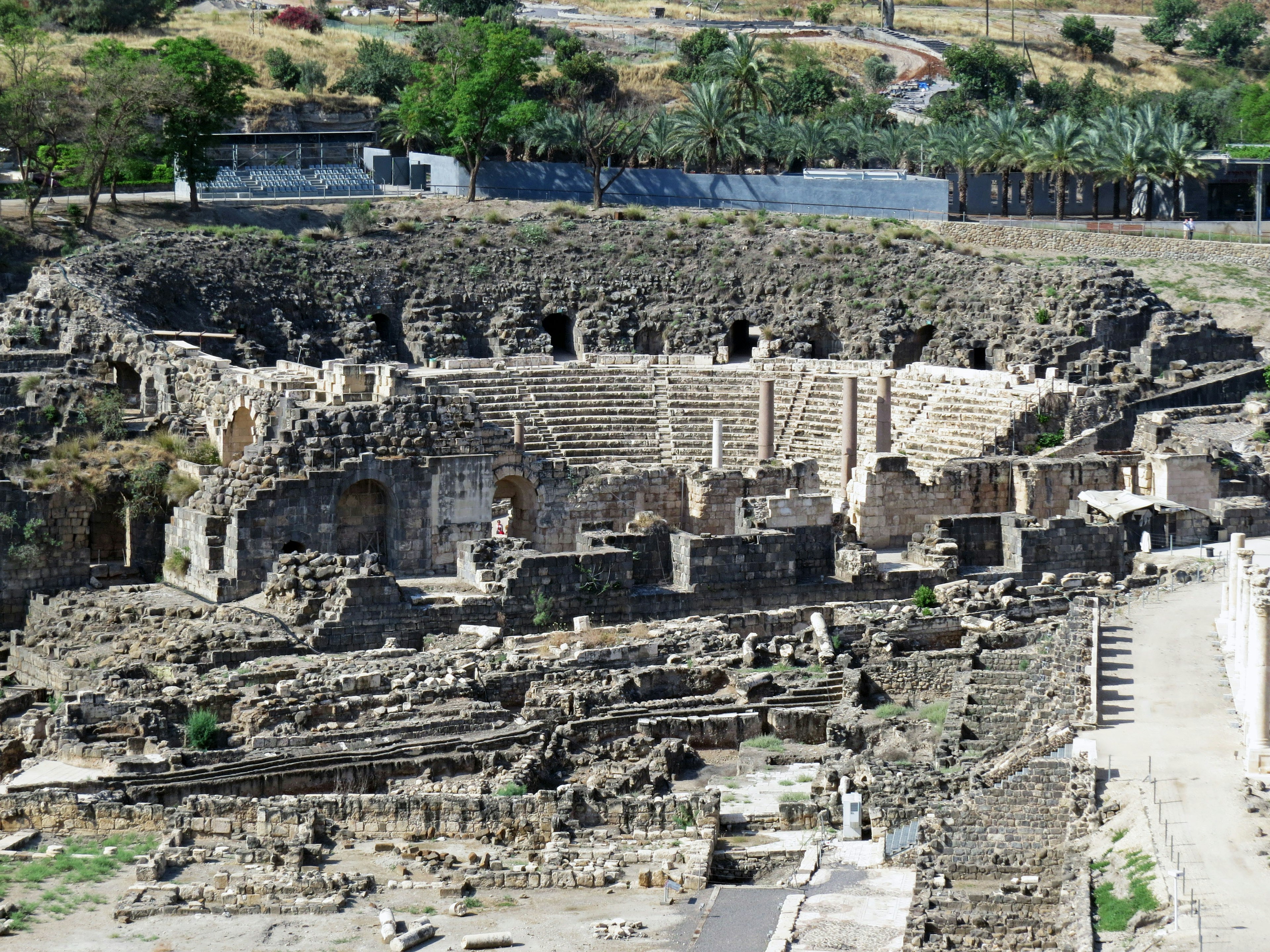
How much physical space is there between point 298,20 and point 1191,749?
79.1m

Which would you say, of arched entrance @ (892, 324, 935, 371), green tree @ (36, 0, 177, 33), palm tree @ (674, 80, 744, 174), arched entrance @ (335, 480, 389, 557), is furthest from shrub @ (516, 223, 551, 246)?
green tree @ (36, 0, 177, 33)

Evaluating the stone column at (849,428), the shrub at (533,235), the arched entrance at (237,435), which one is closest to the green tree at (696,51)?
the shrub at (533,235)

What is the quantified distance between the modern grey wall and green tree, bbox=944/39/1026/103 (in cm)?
2967

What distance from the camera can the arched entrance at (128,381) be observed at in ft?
174

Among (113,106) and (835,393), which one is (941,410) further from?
(113,106)

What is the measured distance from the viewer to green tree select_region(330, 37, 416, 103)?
88.9 metres

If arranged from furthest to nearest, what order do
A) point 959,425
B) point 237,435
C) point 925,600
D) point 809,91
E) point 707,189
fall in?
point 809,91 < point 707,189 < point 959,425 < point 237,435 < point 925,600

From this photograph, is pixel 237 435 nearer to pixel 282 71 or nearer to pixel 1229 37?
pixel 282 71

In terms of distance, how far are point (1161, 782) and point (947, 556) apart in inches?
675

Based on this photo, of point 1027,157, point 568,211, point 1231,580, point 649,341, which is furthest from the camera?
point 1027,157

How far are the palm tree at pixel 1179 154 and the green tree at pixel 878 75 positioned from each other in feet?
102

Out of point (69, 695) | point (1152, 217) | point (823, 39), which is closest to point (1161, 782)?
point (69, 695)

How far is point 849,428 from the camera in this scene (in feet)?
180

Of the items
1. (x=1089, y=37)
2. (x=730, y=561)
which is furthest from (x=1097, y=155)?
(x=1089, y=37)
